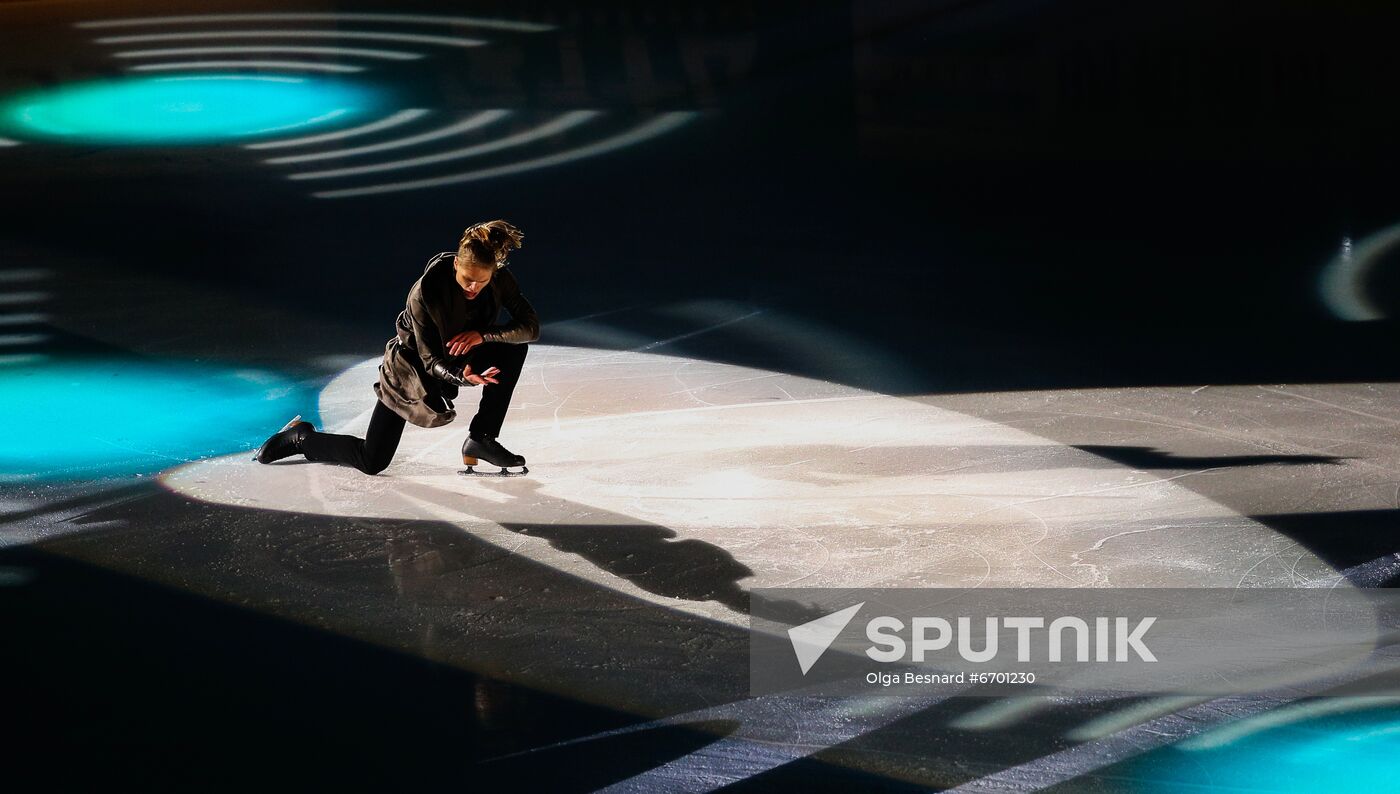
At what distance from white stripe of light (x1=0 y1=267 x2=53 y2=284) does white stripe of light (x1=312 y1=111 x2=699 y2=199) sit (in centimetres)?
215

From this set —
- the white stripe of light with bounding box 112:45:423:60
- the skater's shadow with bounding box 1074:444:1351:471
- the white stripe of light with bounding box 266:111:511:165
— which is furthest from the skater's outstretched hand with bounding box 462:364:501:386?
the white stripe of light with bounding box 112:45:423:60

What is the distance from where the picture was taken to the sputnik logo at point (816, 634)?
3623 millimetres

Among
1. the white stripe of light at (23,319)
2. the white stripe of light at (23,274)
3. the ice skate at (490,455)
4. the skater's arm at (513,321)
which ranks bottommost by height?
the ice skate at (490,455)

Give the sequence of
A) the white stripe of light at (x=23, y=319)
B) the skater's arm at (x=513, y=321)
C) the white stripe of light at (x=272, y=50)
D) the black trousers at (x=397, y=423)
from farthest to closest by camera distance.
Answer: the white stripe of light at (x=272, y=50)
the white stripe of light at (x=23, y=319)
the black trousers at (x=397, y=423)
the skater's arm at (x=513, y=321)

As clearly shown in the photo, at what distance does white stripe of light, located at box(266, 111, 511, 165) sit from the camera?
10.7 metres

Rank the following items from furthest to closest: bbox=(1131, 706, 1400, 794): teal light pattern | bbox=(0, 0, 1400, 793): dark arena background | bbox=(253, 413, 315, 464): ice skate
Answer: bbox=(253, 413, 315, 464): ice skate, bbox=(0, 0, 1400, 793): dark arena background, bbox=(1131, 706, 1400, 794): teal light pattern

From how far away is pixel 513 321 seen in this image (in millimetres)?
4812

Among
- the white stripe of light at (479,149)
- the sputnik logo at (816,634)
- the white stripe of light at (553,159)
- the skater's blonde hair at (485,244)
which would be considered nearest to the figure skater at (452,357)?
the skater's blonde hair at (485,244)

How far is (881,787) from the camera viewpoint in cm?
298

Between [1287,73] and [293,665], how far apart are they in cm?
Result: 1140

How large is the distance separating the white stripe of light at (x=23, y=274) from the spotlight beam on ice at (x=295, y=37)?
6.61 meters

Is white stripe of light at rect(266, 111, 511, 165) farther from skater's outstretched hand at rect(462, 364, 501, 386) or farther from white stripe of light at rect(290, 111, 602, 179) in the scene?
skater's outstretched hand at rect(462, 364, 501, 386)

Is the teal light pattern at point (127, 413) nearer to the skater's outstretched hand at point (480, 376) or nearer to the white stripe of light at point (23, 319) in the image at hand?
the white stripe of light at point (23, 319)

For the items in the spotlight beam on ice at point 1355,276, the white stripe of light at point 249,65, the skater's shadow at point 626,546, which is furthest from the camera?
the white stripe of light at point 249,65
